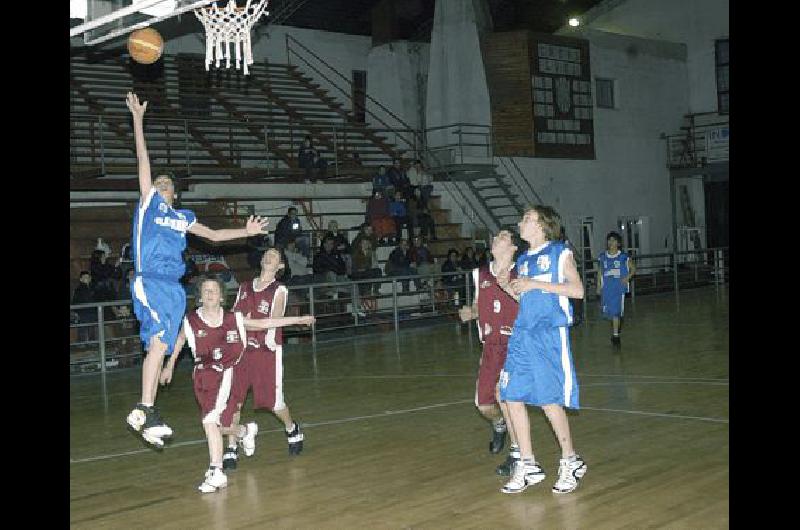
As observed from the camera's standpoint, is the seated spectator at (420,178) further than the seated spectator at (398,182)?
Yes

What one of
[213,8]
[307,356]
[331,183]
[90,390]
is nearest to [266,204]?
[331,183]

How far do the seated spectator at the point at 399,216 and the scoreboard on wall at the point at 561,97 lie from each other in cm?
789

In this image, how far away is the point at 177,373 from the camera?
14594mm

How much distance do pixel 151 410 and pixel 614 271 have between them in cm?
1062

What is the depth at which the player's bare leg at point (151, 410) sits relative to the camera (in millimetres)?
6852

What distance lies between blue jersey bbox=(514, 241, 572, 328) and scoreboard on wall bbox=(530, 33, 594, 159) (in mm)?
A: 22697

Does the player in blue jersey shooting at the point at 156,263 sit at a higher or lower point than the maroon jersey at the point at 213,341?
higher

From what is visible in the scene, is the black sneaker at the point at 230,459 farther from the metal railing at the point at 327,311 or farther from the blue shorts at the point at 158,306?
the metal railing at the point at 327,311

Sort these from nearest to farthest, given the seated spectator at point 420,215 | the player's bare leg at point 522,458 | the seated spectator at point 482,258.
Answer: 1. the player's bare leg at point 522,458
2. the seated spectator at point 482,258
3. the seated spectator at point 420,215

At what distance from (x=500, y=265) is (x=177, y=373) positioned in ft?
27.7

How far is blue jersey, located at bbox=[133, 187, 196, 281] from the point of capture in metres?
7.22

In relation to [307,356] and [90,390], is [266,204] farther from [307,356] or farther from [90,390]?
[90,390]

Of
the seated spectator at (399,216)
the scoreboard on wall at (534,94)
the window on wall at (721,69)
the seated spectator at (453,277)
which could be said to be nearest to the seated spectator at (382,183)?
the seated spectator at (399,216)

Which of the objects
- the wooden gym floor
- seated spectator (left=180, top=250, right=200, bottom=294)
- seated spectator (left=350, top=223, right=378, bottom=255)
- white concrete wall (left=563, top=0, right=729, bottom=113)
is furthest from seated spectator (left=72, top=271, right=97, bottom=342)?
white concrete wall (left=563, top=0, right=729, bottom=113)
